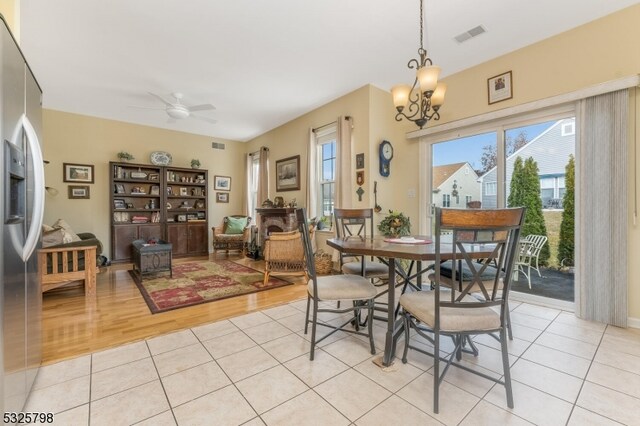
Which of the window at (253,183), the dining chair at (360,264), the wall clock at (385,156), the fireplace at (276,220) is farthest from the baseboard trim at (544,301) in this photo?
the window at (253,183)

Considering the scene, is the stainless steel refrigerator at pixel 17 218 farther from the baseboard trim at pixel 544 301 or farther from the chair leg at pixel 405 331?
the baseboard trim at pixel 544 301

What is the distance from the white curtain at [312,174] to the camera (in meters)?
4.97

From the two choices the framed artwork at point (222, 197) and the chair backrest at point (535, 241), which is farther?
the framed artwork at point (222, 197)

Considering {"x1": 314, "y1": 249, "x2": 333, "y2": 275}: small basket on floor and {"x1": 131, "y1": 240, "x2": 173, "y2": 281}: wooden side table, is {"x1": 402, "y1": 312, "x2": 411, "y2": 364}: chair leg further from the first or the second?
{"x1": 131, "y1": 240, "x2": 173, "y2": 281}: wooden side table

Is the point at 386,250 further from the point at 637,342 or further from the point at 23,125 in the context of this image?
the point at 637,342

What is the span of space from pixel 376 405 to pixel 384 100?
394 cm

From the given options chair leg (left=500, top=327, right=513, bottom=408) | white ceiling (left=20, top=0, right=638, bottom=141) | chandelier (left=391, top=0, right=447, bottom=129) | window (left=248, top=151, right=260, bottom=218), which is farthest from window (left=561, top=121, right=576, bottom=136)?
window (left=248, top=151, right=260, bottom=218)

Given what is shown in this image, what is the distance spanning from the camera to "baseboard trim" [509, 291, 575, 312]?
9.30 ft

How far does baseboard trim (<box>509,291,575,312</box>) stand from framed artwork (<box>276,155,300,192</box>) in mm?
3827

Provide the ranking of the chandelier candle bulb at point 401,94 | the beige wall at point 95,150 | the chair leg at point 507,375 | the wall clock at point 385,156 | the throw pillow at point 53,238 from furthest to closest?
the beige wall at point 95,150 → the wall clock at point 385,156 → the throw pillow at point 53,238 → the chandelier candle bulb at point 401,94 → the chair leg at point 507,375

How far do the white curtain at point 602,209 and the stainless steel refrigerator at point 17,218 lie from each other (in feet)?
13.5

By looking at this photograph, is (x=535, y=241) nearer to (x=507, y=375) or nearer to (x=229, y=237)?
(x=507, y=375)

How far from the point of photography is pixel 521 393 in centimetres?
159

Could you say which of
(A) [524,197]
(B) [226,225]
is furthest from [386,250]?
(B) [226,225]
